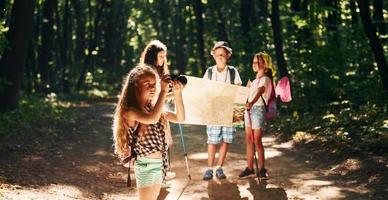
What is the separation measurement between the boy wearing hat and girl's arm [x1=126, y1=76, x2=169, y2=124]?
4377 millimetres

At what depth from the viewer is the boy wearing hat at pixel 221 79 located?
8758mm

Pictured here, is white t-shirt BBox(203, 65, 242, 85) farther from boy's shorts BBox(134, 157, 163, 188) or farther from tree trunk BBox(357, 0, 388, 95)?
tree trunk BBox(357, 0, 388, 95)

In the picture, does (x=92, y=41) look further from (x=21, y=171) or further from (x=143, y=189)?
(x=143, y=189)

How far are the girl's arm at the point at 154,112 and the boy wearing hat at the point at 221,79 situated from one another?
14.4 ft

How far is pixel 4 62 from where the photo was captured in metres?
16.6

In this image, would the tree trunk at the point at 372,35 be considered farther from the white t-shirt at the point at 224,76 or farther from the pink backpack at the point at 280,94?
the white t-shirt at the point at 224,76

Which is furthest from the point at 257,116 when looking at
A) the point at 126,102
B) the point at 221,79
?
the point at 126,102

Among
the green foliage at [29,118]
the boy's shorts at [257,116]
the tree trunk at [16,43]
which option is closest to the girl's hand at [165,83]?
the boy's shorts at [257,116]

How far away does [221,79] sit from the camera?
29.0 ft

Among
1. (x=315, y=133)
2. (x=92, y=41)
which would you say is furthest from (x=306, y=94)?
(x=92, y=41)

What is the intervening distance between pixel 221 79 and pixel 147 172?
4467mm

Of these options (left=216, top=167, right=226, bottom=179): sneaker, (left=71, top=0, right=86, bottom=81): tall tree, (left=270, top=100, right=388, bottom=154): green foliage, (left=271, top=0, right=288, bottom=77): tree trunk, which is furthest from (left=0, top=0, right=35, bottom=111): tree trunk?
(left=71, top=0, right=86, bottom=81): tall tree

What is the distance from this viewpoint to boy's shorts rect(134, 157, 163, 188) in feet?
15.0

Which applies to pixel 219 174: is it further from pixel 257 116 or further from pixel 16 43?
pixel 16 43
